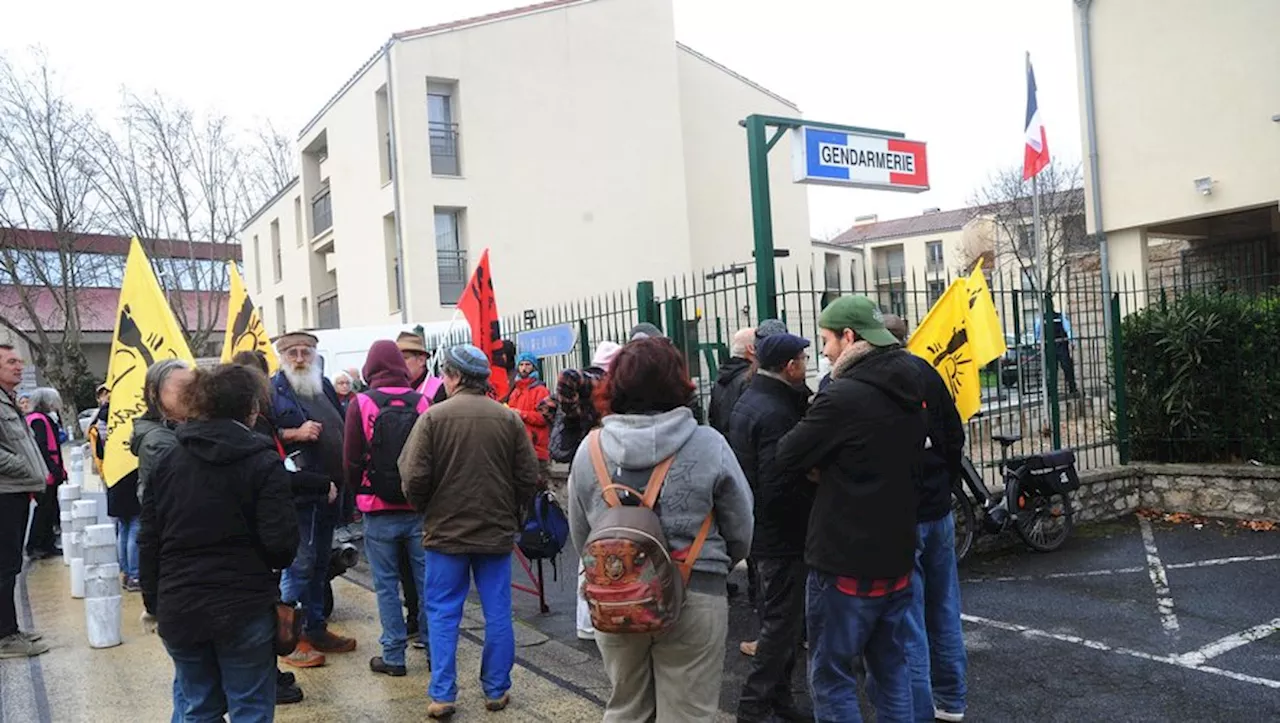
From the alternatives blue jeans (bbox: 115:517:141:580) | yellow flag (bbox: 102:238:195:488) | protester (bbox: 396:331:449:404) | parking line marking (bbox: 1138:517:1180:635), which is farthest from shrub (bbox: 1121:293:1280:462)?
blue jeans (bbox: 115:517:141:580)

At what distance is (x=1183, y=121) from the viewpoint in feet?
45.7

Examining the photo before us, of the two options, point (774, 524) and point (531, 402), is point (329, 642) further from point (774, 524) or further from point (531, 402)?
point (774, 524)

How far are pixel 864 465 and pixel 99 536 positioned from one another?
5596 millimetres

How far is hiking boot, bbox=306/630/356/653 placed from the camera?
5652 mm

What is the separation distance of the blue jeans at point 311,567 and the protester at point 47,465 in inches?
207

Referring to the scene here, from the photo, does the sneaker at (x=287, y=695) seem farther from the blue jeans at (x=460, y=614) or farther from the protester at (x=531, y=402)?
the protester at (x=531, y=402)

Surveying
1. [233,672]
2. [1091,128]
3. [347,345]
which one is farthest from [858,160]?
[347,345]

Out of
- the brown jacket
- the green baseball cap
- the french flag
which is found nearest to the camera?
the green baseball cap

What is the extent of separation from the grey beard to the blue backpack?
152cm

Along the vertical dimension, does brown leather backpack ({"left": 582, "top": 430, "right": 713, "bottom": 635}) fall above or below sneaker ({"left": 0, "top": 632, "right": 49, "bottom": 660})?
above

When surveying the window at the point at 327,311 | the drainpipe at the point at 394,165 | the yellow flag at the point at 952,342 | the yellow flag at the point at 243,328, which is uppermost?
the drainpipe at the point at 394,165

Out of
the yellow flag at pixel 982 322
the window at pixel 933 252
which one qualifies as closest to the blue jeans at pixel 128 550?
the yellow flag at pixel 982 322

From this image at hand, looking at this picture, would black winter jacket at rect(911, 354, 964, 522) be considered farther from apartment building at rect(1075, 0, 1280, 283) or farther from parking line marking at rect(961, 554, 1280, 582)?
apartment building at rect(1075, 0, 1280, 283)

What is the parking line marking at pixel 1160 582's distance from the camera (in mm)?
5741
